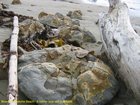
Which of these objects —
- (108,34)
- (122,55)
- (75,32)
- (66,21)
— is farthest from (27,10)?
(122,55)

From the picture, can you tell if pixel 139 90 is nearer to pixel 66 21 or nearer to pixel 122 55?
pixel 122 55

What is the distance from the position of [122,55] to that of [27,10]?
6127 mm

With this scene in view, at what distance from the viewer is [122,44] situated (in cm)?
446

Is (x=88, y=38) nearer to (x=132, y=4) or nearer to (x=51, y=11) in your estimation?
(x=51, y=11)

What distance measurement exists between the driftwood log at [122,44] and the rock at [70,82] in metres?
0.21

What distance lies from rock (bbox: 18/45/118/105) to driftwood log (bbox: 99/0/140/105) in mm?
208

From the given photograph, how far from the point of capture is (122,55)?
4.31 meters

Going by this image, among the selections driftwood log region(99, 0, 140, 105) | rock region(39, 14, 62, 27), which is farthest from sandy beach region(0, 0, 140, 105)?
driftwood log region(99, 0, 140, 105)

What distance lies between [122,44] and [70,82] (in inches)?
36.8

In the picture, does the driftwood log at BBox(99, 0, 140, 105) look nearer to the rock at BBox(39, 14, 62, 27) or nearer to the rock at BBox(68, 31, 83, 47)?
the rock at BBox(68, 31, 83, 47)

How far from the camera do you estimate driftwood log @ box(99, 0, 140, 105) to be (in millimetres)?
4031

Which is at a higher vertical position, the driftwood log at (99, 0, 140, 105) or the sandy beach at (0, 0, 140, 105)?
the driftwood log at (99, 0, 140, 105)

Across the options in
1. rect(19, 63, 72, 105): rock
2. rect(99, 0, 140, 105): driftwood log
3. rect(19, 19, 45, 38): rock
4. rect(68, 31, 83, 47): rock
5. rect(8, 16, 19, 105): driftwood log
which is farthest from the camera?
rect(68, 31, 83, 47): rock

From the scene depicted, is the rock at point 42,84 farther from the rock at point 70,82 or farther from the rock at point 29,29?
A: the rock at point 29,29
